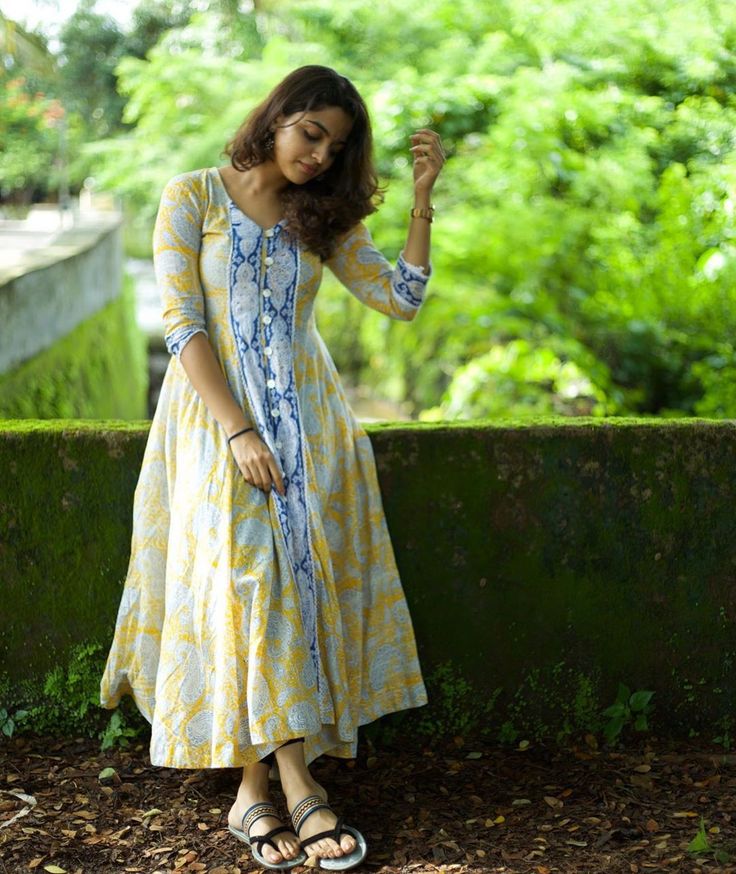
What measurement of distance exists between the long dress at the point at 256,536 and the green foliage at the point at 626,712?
24.8 inches

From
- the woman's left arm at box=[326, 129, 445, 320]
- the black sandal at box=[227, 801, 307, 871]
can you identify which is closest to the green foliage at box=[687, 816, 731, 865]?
the black sandal at box=[227, 801, 307, 871]

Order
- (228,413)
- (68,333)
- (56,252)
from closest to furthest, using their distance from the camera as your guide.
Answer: (228,413)
(68,333)
(56,252)

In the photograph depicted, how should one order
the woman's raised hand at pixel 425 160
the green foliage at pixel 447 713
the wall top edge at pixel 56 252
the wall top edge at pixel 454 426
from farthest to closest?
the wall top edge at pixel 56 252, the green foliage at pixel 447 713, the wall top edge at pixel 454 426, the woman's raised hand at pixel 425 160

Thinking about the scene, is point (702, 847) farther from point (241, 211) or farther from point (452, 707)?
point (241, 211)

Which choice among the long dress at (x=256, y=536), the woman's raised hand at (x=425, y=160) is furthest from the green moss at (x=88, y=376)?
the woman's raised hand at (x=425, y=160)

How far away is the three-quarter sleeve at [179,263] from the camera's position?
9.37ft

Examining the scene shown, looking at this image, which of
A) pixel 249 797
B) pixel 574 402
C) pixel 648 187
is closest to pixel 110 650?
pixel 249 797

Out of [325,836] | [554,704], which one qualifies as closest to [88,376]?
[554,704]

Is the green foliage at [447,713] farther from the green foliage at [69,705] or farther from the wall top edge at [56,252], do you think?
the wall top edge at [56,252]

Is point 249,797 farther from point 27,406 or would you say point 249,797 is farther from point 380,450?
point 27,406

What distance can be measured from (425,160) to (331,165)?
265 mm

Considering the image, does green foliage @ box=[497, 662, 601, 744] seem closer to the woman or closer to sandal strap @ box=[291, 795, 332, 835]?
the woman

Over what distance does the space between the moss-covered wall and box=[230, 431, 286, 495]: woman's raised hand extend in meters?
0.54

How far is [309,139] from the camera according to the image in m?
2.89
